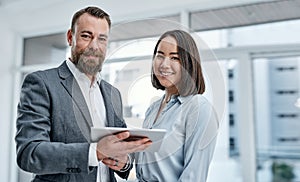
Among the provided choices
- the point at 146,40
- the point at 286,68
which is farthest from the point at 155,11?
the point at 146,40

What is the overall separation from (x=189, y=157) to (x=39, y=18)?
2.82 m

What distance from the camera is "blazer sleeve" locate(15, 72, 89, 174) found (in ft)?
2.91

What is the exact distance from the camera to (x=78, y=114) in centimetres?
94

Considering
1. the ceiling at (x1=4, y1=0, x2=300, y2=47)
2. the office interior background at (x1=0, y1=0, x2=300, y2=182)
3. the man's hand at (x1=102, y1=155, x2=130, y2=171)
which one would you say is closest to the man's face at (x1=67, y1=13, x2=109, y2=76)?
the man's hand at (x1=102, y1=155, x2=130, y2=171)

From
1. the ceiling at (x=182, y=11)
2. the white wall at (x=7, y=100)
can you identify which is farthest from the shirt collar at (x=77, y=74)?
the white wall at (x=7, y=100)

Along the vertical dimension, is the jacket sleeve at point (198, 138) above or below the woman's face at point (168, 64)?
below

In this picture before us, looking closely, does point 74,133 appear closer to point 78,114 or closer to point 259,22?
point 78,114

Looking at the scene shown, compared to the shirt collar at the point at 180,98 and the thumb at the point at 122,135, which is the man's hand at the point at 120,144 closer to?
the thumb at the point at 122,135

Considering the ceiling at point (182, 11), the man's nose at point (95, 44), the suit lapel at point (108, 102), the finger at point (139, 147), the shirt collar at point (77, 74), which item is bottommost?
the finger at point (139, 147)

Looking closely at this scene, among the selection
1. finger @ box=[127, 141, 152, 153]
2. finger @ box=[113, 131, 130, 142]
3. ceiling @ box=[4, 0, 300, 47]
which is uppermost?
ceiling @ box=[4, 0, 300, 47]

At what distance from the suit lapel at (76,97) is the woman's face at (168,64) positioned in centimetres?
21

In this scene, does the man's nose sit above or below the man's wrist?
above

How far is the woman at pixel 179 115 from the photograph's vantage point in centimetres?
89

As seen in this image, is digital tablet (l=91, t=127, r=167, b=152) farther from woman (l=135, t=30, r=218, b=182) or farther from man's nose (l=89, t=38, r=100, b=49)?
man's nose (l=89, t=38, r=100, b=49)
